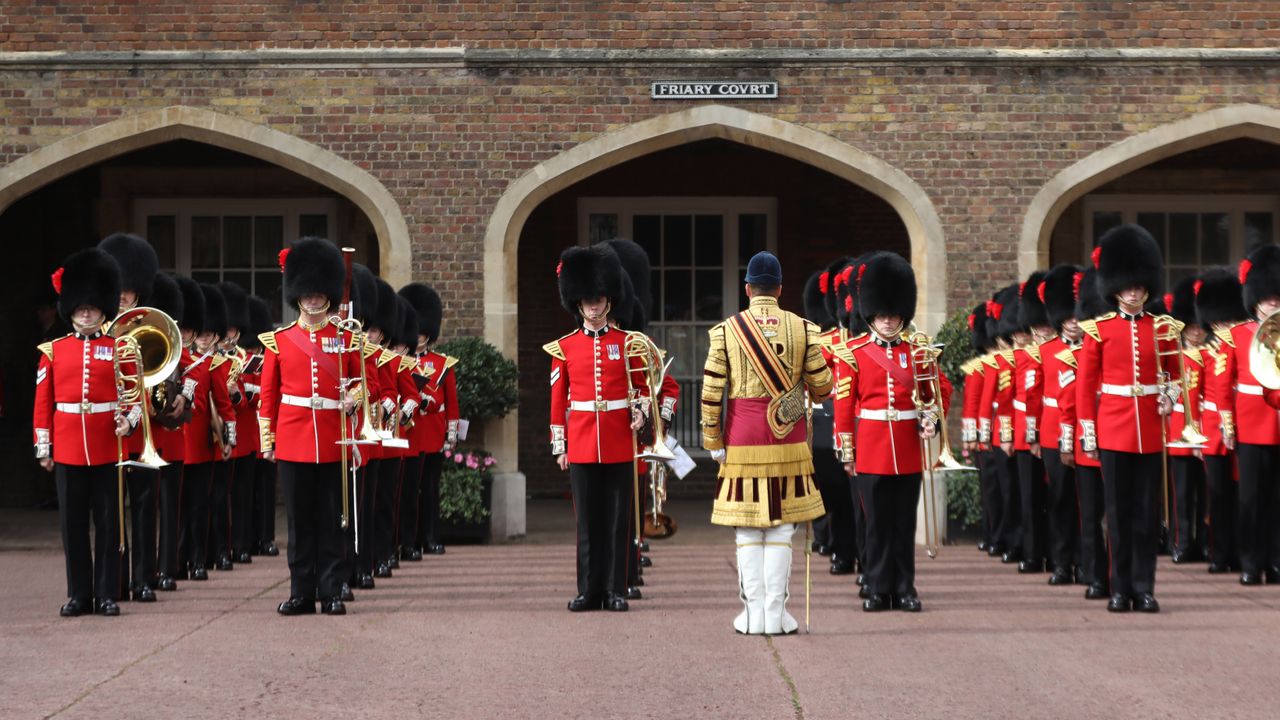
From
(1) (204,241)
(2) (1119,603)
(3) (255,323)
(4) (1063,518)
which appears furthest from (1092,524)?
(1) (204,241)

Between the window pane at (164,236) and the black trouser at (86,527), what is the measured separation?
7.27m

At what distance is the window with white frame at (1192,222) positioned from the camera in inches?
591

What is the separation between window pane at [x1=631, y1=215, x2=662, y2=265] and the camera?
1570cm

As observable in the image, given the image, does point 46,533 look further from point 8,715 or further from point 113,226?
point 8,715

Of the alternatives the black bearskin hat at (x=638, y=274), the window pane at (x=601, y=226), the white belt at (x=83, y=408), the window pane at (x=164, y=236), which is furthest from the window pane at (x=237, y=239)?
the white belt at (x=83, y=408)

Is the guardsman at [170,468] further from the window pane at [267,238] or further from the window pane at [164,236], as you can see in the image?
the window pane at [164,236]

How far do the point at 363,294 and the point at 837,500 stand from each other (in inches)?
128

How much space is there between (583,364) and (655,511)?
57.6 inches

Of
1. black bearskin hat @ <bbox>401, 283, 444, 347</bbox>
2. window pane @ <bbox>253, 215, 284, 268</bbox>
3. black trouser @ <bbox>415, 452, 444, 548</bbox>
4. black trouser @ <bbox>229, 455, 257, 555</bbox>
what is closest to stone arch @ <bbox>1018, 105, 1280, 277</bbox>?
black bearskin hat @ <bbox>401, 283, 444, 347</bbox>

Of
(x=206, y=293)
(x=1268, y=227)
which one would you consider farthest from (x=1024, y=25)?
(x=206, y=293)

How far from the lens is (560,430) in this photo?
26.9 ft

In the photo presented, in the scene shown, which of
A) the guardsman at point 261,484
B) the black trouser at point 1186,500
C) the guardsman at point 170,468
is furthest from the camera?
the guardsman at point 261,484

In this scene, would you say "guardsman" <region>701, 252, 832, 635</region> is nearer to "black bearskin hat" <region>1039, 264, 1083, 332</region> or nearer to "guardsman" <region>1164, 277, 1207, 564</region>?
"black bearskin hat" <region>1039, 264, 1083, 332</region>

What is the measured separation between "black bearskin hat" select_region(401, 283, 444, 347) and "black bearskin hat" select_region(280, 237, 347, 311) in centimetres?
348
